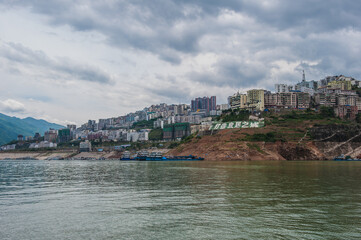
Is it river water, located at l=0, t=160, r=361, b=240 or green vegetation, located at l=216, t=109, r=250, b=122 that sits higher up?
green vegetation, located at l=216, t=109, r=250, b=122

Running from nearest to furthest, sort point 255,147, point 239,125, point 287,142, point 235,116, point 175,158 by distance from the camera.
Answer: point 255,147 → point 287,142 → point 175,158 → point 239,125 → point 235,116

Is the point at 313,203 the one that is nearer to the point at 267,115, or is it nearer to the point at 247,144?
the point at 247,144

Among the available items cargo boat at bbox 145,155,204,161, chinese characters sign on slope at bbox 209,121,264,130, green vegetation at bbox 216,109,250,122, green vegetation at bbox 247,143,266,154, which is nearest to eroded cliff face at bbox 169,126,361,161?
green vegetation at bbox 247,143,266,154

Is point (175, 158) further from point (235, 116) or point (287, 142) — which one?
point (287, 142)

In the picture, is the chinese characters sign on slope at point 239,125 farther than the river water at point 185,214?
Yes

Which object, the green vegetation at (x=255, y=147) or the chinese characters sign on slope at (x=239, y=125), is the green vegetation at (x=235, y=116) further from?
the green vegetation at (x=255, y=147)

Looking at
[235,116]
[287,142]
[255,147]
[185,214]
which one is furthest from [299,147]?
[185,214]

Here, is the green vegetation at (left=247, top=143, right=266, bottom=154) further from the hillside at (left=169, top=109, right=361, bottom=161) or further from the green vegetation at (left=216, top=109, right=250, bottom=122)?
the green vegetation at (left=216, top=109, right=250, bottom=122)

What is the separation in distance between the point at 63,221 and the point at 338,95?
8009 inches

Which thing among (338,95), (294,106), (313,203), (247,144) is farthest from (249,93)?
(313,203)

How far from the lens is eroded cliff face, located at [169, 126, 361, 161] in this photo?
125875 millimetres

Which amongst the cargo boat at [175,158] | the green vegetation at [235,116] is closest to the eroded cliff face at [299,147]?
the cargo boat at [175,158]

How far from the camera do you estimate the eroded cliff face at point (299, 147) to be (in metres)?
126

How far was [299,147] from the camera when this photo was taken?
126 m
